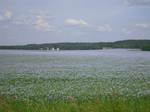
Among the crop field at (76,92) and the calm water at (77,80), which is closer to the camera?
the crop field at (76,92)

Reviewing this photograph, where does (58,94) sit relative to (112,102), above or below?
below

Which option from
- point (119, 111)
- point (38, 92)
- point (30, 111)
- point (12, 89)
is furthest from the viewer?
point (12, 89)

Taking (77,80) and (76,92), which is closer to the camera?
(76,92)

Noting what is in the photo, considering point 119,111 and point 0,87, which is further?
point 0,87

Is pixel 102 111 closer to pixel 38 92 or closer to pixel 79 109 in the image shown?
pixel 79 109

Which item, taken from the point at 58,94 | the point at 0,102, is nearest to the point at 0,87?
the point at 58,94

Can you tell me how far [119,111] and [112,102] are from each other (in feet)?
1.47

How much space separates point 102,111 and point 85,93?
12188 millimetres

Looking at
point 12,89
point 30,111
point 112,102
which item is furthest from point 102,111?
point 12,89

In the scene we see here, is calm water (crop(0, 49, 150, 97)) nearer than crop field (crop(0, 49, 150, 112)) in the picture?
No

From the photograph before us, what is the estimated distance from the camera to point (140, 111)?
31.0ft

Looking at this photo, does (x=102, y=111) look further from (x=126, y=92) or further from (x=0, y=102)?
(x=126, y=92)

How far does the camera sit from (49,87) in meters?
25.4

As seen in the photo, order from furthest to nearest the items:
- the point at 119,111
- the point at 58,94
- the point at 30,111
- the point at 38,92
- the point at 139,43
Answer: the point at 139,43
the point at 38,92
the point at 58,94
the point at 30,111
the point at 119,111
